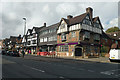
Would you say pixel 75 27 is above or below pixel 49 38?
above

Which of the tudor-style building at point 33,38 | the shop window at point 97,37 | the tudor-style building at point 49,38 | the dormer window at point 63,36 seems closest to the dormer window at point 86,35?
the shop window at point 97,37

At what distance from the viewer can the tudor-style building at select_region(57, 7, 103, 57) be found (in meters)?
30.1

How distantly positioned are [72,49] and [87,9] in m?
14.0

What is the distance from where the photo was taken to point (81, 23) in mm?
29938

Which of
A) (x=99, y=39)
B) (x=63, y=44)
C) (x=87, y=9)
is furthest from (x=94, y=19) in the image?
Result: (x=63, y=44)

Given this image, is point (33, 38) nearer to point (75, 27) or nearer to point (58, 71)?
point (75, 27)

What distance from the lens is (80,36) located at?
30.0 metres

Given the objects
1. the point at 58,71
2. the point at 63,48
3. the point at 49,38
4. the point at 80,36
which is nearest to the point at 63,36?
the point at 63,48

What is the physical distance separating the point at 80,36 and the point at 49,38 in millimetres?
16193

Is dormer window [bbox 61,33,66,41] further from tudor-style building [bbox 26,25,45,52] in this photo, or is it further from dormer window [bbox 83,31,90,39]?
tudor-style building [bbox 26,25,45,52]

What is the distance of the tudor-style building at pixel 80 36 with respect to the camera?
3008 centimetres

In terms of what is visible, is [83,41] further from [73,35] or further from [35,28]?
[35,28]

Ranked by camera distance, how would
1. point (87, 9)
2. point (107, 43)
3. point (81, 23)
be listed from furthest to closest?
1. point (107, 43)
2. point (87, 9)
3. point (81, 23)

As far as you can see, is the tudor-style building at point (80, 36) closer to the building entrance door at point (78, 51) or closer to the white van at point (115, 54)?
the building entrance door at point (78, 51)
